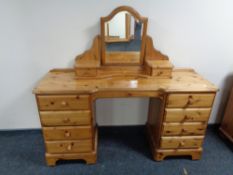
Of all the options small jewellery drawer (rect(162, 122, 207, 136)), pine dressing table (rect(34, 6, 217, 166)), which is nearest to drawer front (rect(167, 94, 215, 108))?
pine dressing table (rect(34, 6, 217, 166))

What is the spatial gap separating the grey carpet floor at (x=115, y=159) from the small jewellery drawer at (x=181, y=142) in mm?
186

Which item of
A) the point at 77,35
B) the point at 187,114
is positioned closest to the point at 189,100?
the point at 187,114

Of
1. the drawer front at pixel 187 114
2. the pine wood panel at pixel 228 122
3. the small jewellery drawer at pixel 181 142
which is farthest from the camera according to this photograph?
the pine wood panel at pixel 228 122

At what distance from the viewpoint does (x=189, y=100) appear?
1361mm

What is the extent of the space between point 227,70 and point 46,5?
1.85 m

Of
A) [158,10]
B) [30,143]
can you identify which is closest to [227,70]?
[158,10]

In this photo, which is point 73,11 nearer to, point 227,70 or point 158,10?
point 158,10

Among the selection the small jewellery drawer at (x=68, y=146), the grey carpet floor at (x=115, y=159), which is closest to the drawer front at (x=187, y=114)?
A: the grey carpet floor at (x=115, y=159)

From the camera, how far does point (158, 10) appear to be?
4.92 ft

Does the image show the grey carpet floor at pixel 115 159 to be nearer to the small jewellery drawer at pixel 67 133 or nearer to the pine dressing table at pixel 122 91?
the pine dressing table at pixel 122 91

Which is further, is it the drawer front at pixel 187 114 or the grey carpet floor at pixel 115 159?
the grey carpet floor at pixel 115 159

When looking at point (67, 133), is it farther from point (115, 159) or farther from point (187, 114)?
point (187, 114)

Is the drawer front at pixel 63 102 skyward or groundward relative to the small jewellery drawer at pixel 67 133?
skyward

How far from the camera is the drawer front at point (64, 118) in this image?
136 centimetres
